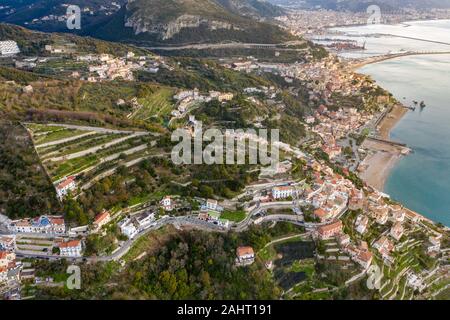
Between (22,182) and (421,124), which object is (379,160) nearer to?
(421,124)

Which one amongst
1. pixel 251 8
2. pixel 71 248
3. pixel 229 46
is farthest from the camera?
pixel 251 8

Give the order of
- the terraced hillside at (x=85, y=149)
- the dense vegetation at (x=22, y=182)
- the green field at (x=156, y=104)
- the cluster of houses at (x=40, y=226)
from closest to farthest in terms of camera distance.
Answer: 1. the cluster of houses at (x=40, y=226)
2. the dense vegetation at (x=22, y=182)
3. the terraced hillside at (x=85, y=149)
4. the green field at (x=156, y=104)

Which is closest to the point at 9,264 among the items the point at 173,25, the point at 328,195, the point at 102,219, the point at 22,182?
the point at 102,219

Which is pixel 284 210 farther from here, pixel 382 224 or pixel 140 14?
pixel 140 14

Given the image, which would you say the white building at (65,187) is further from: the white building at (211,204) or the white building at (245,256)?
the white building at (245,256)

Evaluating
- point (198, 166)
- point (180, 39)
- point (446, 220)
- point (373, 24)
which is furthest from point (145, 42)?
point (373, 24)

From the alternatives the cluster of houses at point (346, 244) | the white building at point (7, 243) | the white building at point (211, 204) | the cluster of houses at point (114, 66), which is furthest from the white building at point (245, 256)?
the cluster of houses at point (114, 66)

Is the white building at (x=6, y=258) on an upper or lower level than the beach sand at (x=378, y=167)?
upper
